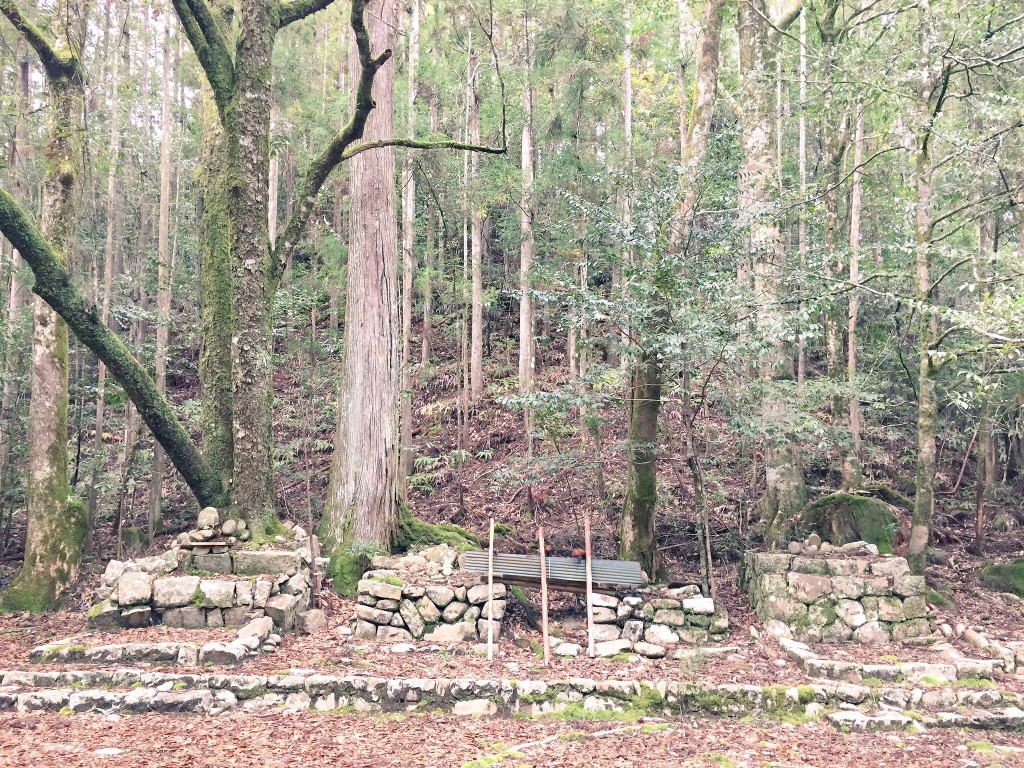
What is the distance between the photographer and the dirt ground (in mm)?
4164

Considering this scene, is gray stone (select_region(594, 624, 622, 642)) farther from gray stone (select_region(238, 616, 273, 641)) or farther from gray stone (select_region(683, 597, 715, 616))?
gray stone (select_region(238, 616, 273, 641))

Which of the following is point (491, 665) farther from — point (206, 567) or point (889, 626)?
point (889, 626)

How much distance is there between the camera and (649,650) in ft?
21.6

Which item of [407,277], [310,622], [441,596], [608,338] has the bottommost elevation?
[310,622]

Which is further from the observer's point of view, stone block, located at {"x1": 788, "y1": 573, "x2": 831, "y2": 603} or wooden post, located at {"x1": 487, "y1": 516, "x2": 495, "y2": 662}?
stone block, located at {"x1": 788, "y1": 573, "x2": 831, "y2": 603}

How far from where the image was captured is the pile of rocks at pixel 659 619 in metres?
6.90

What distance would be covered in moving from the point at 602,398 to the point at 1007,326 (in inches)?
162

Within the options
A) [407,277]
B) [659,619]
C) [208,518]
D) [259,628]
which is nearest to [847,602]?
[659,619]

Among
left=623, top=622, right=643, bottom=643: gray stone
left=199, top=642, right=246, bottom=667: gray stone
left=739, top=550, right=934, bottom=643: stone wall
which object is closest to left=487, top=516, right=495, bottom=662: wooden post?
left=623, top=622, right=643, bottom=643: gray stone

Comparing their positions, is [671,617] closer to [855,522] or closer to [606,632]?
[606,632]

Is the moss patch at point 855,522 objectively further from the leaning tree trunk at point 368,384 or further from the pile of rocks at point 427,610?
the leaning tree trunk at point 368,384

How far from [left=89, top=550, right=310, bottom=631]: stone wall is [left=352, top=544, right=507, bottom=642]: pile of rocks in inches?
30.9

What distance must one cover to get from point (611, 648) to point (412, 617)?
2108mm

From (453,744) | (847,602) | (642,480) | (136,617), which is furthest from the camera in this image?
(642,480)
